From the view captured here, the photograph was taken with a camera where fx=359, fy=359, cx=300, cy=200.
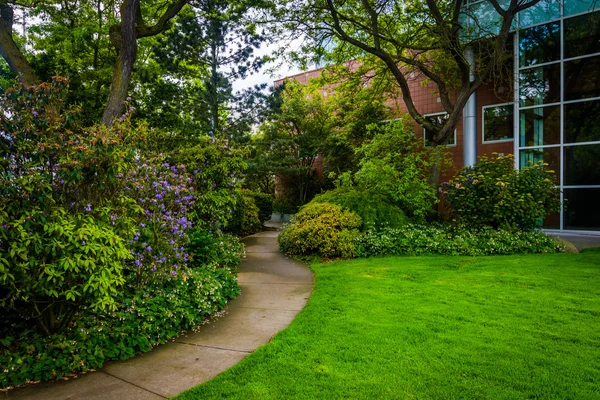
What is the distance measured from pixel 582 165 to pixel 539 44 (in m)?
4.28

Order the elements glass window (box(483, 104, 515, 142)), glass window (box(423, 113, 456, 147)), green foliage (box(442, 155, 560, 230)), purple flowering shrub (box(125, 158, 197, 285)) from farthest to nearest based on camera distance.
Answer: glass window (box(423, 113, 456, 147)) < glass window (box(483, 104, 515, 142)) < green foliage (box(442, 155, 560, 230)) < purple flowering shrub (box(125, 158, 197, 285))

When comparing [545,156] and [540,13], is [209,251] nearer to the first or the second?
[545,156]

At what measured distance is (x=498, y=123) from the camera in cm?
1345

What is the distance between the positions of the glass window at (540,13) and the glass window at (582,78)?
5.32ft

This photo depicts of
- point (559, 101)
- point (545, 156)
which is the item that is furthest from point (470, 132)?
point (559, 101)

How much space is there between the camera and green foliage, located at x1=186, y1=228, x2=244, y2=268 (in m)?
5.86

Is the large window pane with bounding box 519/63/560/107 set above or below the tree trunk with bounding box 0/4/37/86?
above

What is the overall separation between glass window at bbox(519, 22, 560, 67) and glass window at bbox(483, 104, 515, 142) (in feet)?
5.39

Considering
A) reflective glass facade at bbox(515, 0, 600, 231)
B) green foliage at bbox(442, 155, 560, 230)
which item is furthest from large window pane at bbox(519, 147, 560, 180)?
green foliage at bbox(442, 155, 560, 230)

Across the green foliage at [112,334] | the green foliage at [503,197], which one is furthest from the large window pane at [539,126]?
the green foliage at [112,334]

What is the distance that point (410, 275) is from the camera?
5.85 metres

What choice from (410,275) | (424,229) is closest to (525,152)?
(424,229)

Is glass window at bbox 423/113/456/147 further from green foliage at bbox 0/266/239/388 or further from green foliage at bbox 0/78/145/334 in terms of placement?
green foliage at bbox 0/78/145/334

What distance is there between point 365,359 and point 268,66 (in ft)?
35.9
